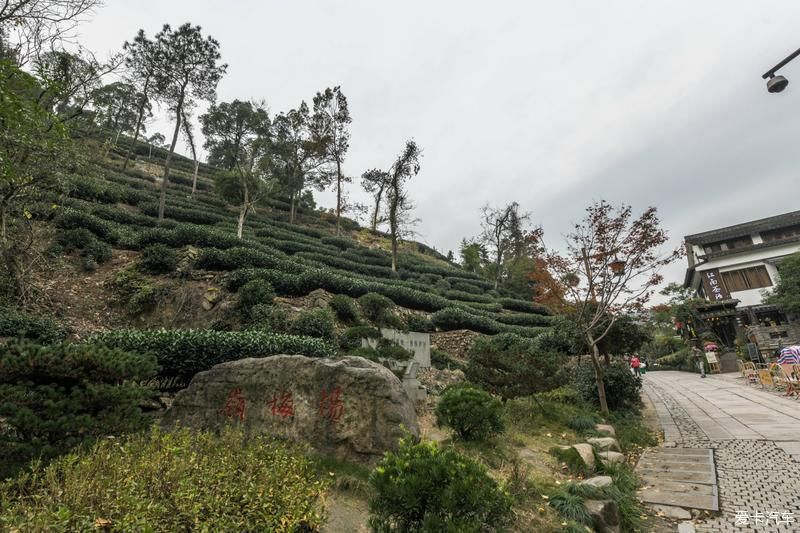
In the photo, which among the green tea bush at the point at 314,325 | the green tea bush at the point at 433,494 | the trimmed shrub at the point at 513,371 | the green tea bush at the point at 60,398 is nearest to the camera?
the green tea bush at the point at 433,494

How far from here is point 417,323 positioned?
17031 millimetres

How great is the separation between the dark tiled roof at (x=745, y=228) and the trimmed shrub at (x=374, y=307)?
33.7m

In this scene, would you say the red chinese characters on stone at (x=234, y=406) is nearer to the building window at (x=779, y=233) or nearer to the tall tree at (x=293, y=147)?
the tall tree at (x=293, y=147)

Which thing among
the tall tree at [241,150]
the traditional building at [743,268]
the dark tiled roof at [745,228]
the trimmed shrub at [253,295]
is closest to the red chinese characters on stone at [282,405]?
the trimmed shrub at [253,295]

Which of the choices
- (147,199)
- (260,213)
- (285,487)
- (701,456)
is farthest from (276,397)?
(260,213)

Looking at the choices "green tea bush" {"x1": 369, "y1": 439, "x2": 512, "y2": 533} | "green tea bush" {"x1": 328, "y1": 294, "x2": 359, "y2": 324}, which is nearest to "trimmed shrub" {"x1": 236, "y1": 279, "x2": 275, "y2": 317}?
"green tea bush" {"x1": 328, "y1": 294, "x2": 359, "y2": 324}

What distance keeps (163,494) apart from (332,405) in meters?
2.58

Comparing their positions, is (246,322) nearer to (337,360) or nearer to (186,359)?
(186,359)

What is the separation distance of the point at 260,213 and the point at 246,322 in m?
25.2

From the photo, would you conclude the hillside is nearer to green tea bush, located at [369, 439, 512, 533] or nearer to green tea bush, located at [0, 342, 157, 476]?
green tea bush, located at [0, 342, 157, 476]

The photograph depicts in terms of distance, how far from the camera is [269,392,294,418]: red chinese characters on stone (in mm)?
5374

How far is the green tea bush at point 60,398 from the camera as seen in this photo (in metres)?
3.44

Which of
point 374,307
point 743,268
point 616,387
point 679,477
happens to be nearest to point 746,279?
point 743,268

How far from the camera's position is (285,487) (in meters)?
3.12
